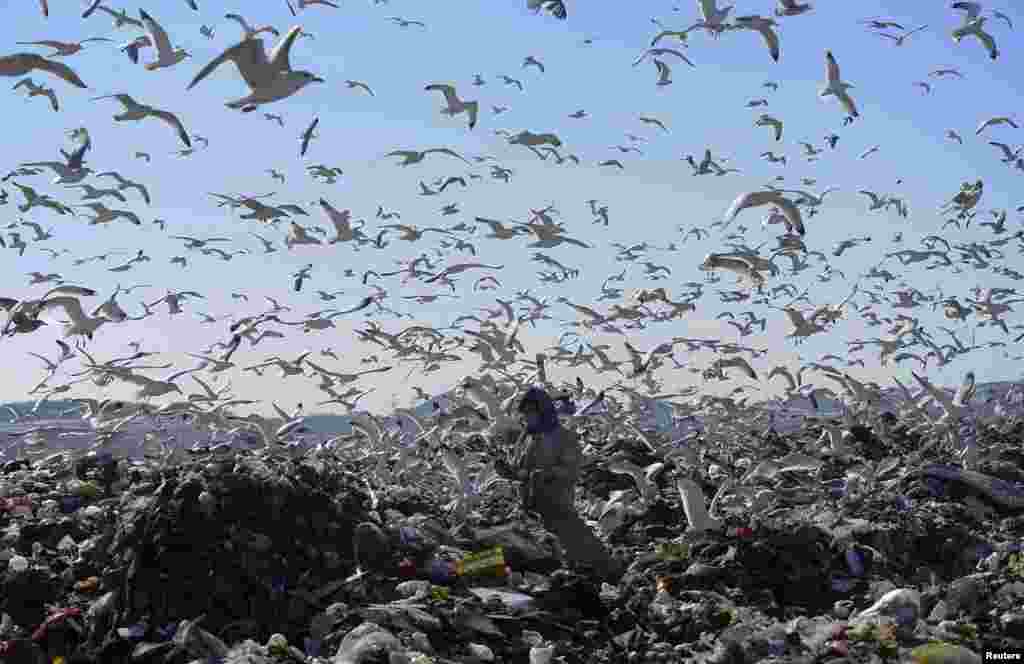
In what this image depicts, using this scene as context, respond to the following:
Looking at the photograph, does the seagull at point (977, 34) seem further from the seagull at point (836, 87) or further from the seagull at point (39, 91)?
the seagull at point (39, 91)

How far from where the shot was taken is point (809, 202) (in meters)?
14.0

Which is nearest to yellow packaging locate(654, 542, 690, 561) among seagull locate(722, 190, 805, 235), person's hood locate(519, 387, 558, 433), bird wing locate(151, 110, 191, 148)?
person's hood locate(519, 387, 558, 433)

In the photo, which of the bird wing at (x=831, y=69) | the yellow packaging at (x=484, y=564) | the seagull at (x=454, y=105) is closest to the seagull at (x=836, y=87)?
the bird wing at (x=831, y=69)

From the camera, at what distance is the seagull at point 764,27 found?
9953 millimetres

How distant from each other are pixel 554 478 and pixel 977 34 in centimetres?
793

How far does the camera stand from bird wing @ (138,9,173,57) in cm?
840

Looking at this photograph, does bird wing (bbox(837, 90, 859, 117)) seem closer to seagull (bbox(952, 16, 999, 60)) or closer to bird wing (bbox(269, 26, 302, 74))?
seagull (bbox(952, 16, 999, 60))

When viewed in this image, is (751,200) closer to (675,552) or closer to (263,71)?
(675,552)

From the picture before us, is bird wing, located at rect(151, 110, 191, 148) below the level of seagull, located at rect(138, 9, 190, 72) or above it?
below

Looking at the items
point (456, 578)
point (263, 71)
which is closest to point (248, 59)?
point (263, 71)

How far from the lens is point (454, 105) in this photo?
11875 mm

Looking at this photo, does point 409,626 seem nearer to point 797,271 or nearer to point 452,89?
point 452,89

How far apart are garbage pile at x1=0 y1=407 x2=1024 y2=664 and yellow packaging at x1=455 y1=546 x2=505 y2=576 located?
0.02 metres

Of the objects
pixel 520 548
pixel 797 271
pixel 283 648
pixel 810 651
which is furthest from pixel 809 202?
pixel 283 648
